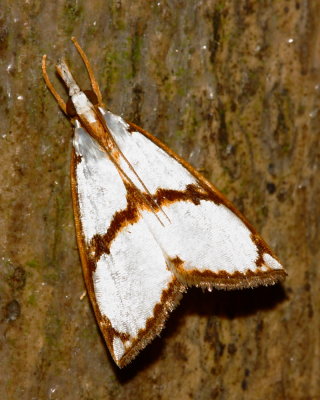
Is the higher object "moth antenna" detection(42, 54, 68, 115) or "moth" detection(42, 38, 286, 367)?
"moth antenna" detection(42, 54, 68, 115)

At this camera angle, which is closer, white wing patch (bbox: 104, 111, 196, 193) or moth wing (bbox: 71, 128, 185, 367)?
moth wing (bbox: 71, 128, 185, 367)

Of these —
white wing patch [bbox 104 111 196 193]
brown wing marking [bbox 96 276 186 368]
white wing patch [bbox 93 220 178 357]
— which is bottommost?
brown wing marking [bbox 96 276 186 368]

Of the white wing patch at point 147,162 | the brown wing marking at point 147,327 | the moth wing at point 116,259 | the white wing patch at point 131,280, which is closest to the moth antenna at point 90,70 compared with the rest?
the white wing patch at point 147,162

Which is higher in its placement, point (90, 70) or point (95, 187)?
point (90, 70)

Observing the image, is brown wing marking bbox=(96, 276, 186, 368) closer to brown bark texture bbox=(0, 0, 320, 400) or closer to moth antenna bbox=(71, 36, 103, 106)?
brown bark texture bbox=(0, 0, 320, 400)

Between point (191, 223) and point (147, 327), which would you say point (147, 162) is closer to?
point (191, 223)

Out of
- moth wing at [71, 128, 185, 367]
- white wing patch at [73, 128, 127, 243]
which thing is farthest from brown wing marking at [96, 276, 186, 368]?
white wing patch at [73, 128, 127, 243]

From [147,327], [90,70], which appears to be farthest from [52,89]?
[147,327]
